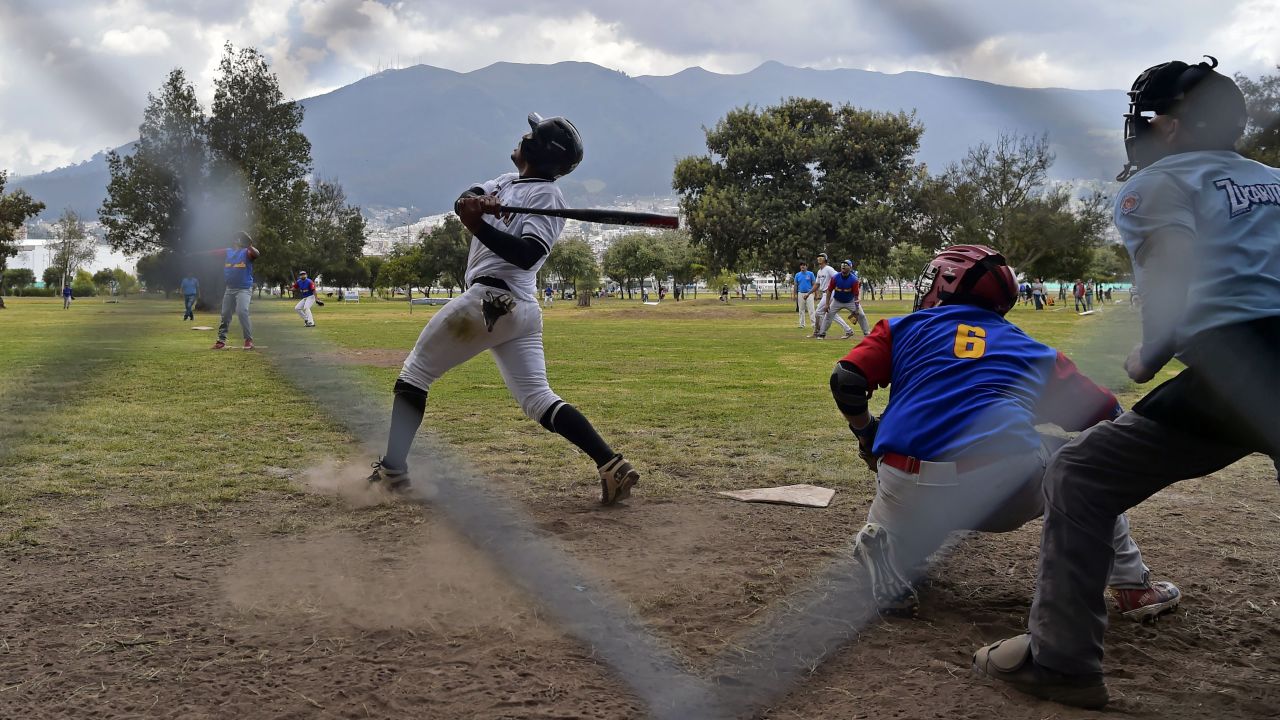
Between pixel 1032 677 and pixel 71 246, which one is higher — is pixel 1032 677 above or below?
below

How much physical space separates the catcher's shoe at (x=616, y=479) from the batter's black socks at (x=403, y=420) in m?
1.07

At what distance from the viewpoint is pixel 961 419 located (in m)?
3.27

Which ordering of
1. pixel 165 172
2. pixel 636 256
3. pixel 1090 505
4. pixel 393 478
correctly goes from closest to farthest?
pixel 165 172
pixel 1090 505
pixel 393 478
pixel 636 256

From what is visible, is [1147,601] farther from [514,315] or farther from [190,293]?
[190,293]

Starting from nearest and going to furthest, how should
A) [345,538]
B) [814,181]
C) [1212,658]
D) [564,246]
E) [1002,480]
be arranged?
[1212,658] → [1002,480] → [345,538] → [814,181] → [564,246]

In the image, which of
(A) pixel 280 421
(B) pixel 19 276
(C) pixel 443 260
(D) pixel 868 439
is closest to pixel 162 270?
(B) pixel 19 276

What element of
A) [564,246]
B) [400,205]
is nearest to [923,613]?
[400,205]

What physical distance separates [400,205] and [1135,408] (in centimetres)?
236

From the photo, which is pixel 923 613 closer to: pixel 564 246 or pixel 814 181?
pixel 814 181

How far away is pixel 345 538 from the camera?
4.37 m

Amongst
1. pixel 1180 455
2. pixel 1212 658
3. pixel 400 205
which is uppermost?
pixel 400 205

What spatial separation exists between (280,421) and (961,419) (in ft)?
22.1

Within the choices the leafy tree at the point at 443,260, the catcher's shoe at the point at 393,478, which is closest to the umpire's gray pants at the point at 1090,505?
the catcher's shoe at the point at 393,478

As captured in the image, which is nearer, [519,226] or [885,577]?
[885,577]
